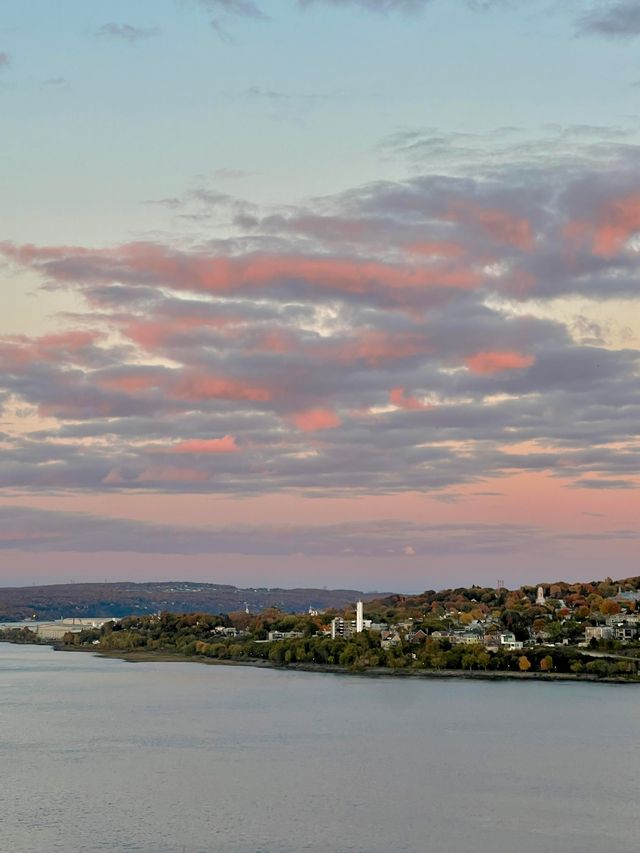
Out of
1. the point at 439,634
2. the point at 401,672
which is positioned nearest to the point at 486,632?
the point at 439,634

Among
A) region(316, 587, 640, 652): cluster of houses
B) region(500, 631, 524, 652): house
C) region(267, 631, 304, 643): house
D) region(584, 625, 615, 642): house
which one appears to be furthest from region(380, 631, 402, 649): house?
region(584, 625, 615, 642): house

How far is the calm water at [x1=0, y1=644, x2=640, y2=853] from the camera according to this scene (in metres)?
22.7

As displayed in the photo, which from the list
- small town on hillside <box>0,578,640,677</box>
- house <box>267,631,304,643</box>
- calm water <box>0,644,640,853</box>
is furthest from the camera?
house <box>267,631,304,643</box>

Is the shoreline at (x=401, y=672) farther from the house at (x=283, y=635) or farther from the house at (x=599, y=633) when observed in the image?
the house at (x=599, y=633)

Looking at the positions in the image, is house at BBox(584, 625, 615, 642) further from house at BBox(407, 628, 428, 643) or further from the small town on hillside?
house at BBox(407, 628, 428, 643)

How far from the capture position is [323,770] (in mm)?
29422

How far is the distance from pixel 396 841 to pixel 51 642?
86802 mm

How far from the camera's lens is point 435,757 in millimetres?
31438

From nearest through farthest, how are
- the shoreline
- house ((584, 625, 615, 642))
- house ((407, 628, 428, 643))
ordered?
1. the shoreline
2. house ((584, 625, 615, 642))
3. house ((407, 628, 428, 643))

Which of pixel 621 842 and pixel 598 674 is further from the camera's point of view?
pixel 598 674

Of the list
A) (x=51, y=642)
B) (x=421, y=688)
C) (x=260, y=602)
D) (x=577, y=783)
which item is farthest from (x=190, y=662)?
(x=260, y=602)

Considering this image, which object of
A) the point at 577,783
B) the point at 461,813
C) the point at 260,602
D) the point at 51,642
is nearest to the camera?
the point at 461,813

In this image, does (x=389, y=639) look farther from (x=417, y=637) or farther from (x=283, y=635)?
(x=283, y=635)

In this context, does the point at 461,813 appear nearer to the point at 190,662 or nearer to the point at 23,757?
the point at 23,757
